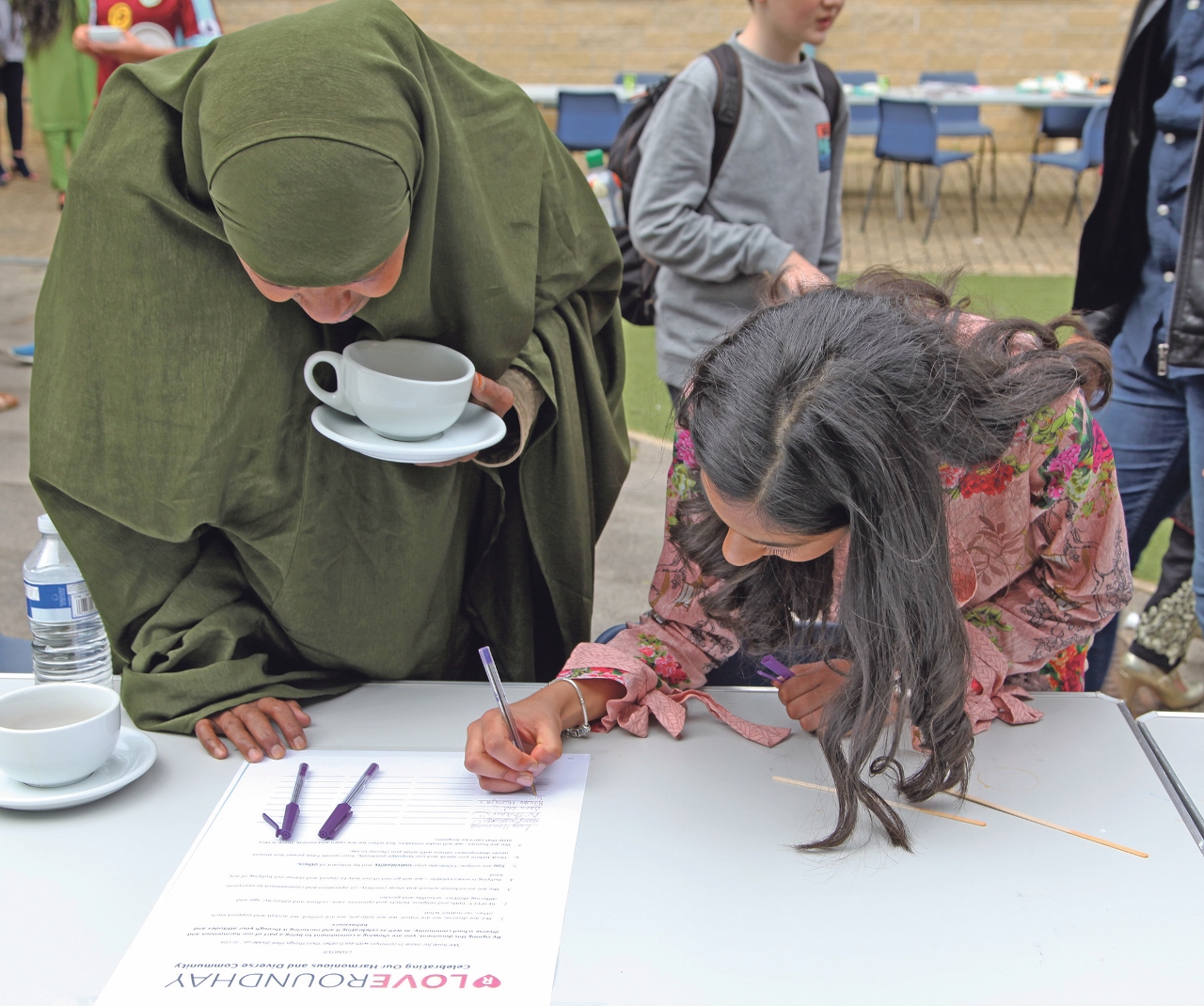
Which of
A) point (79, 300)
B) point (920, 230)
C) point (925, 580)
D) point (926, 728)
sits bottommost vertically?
point (920, 230)

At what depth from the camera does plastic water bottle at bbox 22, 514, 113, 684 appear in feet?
4.74

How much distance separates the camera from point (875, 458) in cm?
108

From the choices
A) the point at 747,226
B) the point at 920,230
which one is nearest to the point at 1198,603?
the point at 747,226

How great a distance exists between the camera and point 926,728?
3.94 ft

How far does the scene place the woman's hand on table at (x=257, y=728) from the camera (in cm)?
130

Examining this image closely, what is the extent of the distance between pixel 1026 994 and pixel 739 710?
0.51 meters

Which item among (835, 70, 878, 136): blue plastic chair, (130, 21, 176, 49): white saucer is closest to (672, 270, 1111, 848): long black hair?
(130, 21, 176, 49): white saucer

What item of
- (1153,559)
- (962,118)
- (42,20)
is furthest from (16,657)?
(962,118)

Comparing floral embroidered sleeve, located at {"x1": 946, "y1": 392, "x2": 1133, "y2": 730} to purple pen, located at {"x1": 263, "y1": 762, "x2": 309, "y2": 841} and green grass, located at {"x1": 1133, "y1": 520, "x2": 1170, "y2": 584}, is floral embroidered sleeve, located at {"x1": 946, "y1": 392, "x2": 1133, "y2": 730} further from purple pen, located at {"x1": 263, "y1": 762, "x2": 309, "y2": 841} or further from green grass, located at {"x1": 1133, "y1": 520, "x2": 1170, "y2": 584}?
green grass, located at {"x1": 1133, "y1": 520, "x2": 1170, "y2": 584}

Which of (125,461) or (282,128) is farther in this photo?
(125,461)

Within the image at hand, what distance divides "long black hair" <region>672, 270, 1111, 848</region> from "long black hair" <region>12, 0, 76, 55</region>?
4.65m

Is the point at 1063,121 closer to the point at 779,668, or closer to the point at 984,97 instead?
the point at 984,97

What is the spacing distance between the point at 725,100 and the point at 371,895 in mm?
1784

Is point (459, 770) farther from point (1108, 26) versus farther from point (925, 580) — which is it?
point (1108, 26)
